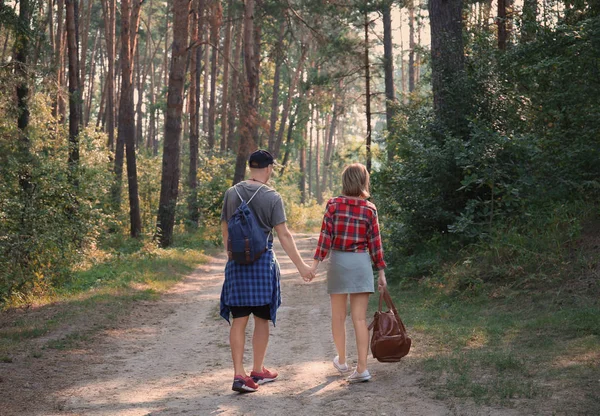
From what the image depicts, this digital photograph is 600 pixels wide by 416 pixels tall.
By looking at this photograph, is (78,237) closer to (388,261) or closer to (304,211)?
(388,261)

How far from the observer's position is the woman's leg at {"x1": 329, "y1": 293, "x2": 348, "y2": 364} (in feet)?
22.1

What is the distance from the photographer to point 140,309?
11.8 metres

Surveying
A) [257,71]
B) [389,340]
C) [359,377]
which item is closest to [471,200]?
[389,340]

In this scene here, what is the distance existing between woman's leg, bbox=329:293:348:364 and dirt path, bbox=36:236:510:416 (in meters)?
0.32

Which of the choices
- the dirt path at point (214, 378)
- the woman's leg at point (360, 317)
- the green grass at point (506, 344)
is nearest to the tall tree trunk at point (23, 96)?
the dirt path at point (214, 378)

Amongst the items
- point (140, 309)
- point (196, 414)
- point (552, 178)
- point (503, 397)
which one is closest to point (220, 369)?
point (196, 414)

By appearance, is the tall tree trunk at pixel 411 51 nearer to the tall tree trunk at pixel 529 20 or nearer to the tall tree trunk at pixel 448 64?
the tall tree trunk at pixel 448 64

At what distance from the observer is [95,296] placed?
1202 cm

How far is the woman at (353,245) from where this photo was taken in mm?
6578

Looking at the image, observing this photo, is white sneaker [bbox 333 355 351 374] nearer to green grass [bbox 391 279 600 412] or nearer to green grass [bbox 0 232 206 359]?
green grass [bbox 391 279 600 412]

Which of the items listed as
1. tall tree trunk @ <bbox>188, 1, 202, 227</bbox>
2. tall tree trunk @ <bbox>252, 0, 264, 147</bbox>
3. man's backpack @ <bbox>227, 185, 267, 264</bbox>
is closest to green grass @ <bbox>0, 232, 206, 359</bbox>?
man's backpack @ <bbox>227, 185, 267, 264</bbox>

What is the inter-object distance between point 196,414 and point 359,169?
2698mm

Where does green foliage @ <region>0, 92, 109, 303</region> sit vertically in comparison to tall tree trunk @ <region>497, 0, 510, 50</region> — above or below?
below

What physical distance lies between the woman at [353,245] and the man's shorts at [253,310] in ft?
2.07
